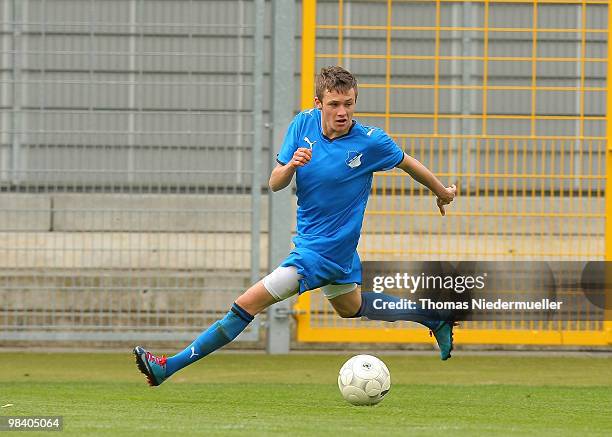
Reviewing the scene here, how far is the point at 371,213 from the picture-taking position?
1107cm

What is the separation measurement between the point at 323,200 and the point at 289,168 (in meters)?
0.48

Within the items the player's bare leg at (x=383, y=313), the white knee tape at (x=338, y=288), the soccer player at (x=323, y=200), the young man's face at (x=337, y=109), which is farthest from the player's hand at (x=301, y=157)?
the player's bare leg at (x=383, y=313)

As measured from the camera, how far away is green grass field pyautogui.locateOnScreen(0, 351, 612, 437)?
629cm

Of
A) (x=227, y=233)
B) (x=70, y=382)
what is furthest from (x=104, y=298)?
(x=70, y=382)

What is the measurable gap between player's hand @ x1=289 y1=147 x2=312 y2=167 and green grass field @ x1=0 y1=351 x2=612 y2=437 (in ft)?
4.00

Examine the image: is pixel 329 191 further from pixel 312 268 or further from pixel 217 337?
pixel 217 337

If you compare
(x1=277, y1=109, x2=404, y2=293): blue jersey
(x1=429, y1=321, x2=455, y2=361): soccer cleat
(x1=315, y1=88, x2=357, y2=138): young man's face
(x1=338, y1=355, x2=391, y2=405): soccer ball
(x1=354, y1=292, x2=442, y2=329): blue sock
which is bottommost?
(x1=338, y1=355, x2=391, y2=405): soccer ball

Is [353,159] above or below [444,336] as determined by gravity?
above

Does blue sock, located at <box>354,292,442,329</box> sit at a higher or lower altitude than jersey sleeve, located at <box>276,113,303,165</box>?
lower

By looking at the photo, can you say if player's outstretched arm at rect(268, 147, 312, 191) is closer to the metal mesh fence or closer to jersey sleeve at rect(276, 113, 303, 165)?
jersey sleeve at rect(276, 113, 303, 165)

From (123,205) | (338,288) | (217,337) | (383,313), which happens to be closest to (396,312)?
(383,313)

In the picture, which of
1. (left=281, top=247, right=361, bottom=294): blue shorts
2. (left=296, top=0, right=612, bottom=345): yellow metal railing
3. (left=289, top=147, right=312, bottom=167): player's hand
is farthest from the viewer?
(left=296, top=0, right=612, bottom=345): yellow metal railing

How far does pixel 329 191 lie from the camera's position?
7.50m

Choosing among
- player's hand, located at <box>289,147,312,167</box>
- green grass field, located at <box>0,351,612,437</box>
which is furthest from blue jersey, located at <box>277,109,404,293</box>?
green grass field, located at <box>0,351,612,437</box>
